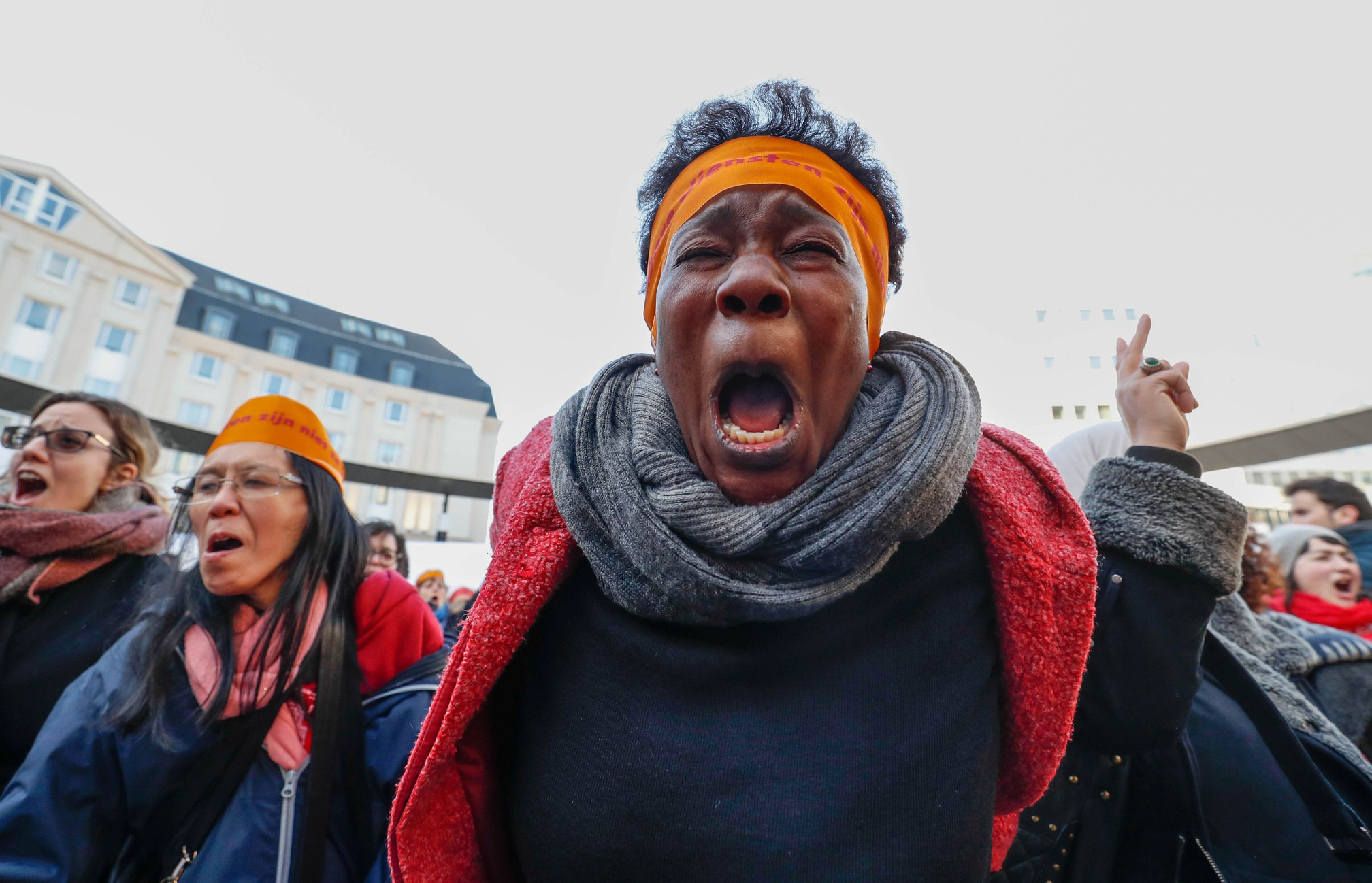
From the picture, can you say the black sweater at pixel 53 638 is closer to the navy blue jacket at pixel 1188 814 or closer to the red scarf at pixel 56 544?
the red scarf at pixel 56 544

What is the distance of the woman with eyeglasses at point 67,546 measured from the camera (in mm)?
2094

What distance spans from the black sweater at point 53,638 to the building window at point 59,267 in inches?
554

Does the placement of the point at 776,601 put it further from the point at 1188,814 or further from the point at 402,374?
the point at 402,374

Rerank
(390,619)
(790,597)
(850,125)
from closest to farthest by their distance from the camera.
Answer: (790,597)
(850,125)
(390,619)

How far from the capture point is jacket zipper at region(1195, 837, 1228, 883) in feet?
3.90

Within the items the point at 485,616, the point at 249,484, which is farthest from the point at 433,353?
the point at 485,616

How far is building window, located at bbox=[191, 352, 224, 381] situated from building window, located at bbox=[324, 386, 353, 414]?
2716 millimetres

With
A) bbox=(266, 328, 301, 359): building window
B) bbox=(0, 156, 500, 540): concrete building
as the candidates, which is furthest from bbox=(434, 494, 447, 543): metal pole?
bbox=(266, 328, 301, 359): building window

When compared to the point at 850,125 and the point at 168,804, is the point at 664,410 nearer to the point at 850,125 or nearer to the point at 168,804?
the point at 850,125

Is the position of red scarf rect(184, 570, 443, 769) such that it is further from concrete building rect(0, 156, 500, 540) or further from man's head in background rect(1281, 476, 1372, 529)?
concrete building rect(0, 156, 500, 540)

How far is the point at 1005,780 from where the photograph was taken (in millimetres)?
965

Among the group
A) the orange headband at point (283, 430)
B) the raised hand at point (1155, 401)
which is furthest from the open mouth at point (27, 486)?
the raised hand at point (1155, 401)

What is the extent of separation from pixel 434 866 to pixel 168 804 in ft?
3.84

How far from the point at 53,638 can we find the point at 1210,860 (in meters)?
3.31
